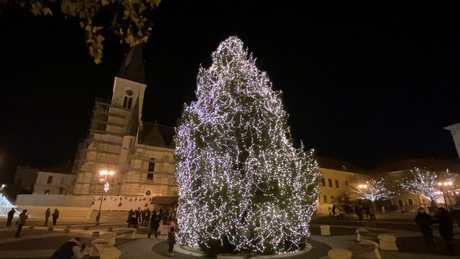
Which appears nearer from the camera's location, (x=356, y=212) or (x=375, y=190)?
(x=356, y=212)

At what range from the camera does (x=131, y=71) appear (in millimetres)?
53250

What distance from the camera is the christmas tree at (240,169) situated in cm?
883

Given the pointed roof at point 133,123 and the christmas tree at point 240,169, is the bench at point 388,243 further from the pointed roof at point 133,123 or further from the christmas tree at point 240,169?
the pointed roof at point 133,123

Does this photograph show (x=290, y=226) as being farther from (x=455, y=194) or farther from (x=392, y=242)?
(x=455, y=194)

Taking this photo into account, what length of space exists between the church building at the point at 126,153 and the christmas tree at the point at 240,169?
97.4 feet

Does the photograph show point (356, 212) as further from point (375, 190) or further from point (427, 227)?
point (375, 190)

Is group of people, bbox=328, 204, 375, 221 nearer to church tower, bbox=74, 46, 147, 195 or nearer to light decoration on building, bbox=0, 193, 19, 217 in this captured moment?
church tower, bbox=74, 46, 147, 195

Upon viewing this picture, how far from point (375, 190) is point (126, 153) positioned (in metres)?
41.8

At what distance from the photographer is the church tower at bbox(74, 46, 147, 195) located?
39.7m

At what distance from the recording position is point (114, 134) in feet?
146

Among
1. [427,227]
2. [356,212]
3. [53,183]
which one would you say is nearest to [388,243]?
[427,227]

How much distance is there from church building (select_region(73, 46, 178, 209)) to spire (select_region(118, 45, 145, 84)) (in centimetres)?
179

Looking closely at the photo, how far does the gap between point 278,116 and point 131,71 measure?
1998 inches

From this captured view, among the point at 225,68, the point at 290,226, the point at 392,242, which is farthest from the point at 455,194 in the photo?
the point at 225,68
